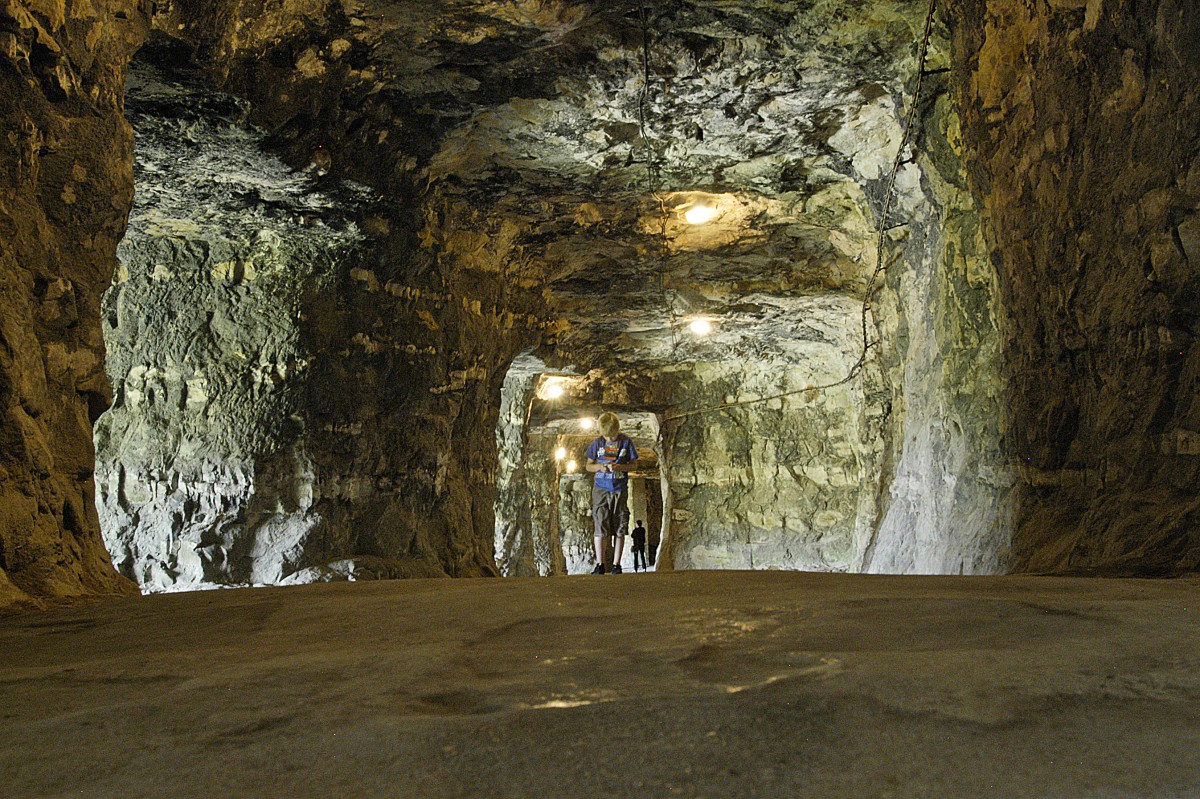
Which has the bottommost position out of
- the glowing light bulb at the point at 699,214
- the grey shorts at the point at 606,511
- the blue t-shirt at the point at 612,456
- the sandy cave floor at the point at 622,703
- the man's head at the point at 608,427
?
the grey shorts at the point at 606,511

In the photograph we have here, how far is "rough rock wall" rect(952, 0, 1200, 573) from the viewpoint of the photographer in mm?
2490

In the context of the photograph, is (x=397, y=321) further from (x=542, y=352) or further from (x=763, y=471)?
(x=763, y=471)

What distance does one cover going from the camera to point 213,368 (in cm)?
460

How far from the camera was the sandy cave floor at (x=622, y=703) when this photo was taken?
2.89 feet

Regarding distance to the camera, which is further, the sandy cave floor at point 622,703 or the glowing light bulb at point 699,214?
the glowing light bulb at point 699,214

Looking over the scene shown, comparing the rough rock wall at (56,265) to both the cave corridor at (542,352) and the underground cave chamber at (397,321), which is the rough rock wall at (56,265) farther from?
the underground cave chamber at (397,321)

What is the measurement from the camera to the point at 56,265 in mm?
2445

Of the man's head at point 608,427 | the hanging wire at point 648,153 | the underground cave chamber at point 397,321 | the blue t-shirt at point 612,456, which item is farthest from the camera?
the man's head at point 608,427

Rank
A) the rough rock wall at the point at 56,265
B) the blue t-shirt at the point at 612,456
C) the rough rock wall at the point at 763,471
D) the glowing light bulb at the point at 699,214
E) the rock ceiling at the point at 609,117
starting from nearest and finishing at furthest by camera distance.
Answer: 1. the rough rock wall at the point at 56,265
2. the rock ceiling at the point at 609,117
3. the glowing light bulb at the point at 699,214
4. the blue t-shirt at the point at 612,456
5. the rough rock wall at the point at 763,471

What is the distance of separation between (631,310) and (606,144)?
3.16 metres

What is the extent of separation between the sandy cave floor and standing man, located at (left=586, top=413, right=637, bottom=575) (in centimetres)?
477

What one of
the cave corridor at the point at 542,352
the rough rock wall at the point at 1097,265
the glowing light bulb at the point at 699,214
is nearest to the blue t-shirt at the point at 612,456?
the cave corridor at the point at 542,352

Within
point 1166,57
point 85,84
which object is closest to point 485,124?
point 85,84

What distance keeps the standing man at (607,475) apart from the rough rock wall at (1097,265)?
3.35 meters
